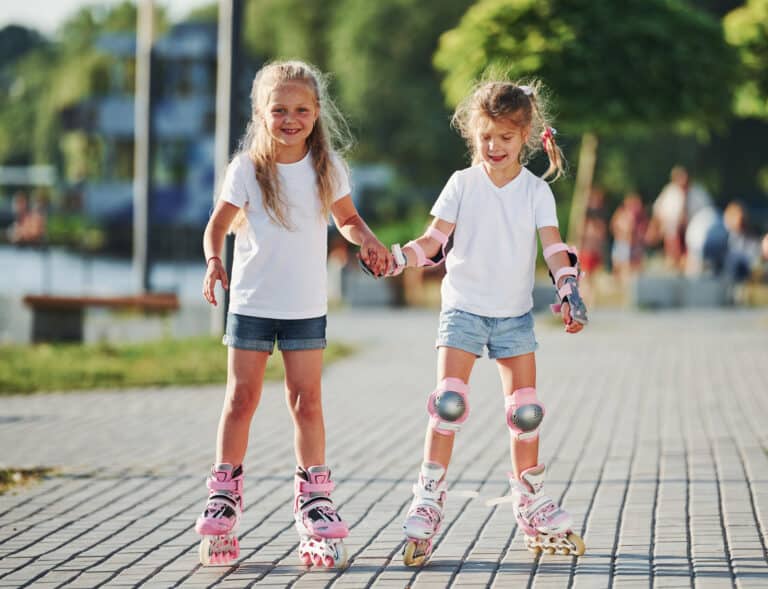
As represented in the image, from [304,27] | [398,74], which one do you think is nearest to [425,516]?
[398,74]

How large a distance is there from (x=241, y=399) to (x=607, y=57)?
35.9ft

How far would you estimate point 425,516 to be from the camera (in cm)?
458

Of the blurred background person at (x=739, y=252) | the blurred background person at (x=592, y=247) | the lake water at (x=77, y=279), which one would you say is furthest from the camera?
the lake water at (x=77, y=279)

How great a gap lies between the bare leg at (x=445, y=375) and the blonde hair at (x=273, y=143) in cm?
61

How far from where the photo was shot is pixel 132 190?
57156 millimetres

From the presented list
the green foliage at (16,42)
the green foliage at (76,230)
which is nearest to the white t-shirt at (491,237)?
the green foliage at (76,230)

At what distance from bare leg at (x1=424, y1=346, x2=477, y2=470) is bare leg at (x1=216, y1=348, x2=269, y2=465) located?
0.57 meters

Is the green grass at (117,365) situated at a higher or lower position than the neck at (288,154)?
lower

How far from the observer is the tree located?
14.1m

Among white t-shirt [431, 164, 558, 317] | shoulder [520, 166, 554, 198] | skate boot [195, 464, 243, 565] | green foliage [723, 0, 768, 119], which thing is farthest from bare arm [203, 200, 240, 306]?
green foliage [723, 0, 768, 119]

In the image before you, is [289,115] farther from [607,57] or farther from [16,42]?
[16,42]

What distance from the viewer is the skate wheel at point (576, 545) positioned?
4.68 metres

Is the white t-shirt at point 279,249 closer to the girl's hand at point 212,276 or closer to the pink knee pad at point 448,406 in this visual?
the girl's hand at point 212,276

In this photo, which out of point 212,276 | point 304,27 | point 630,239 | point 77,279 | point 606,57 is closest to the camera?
point 212,276
